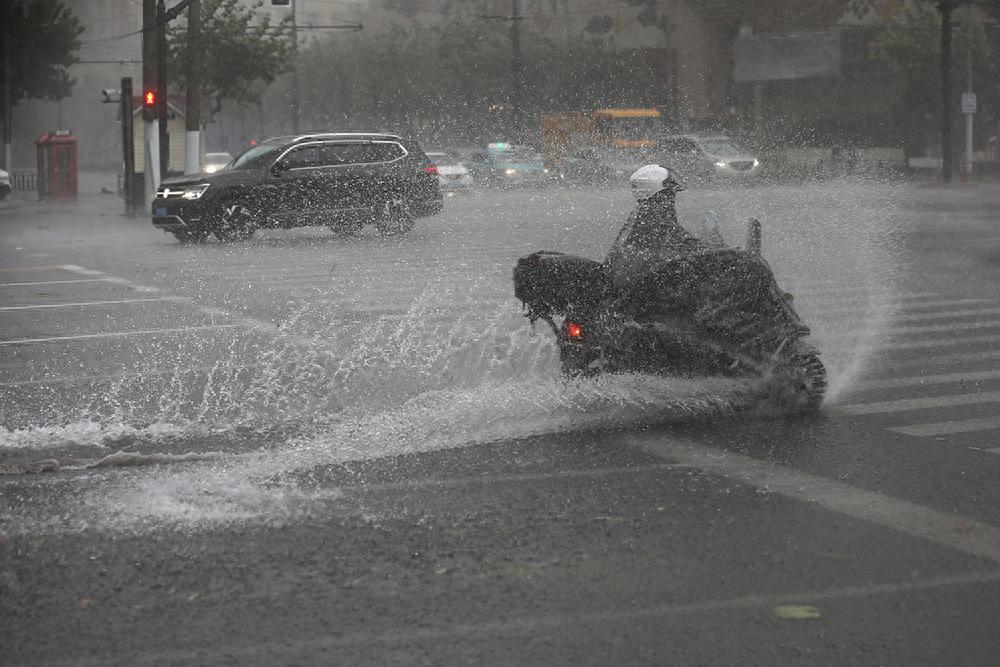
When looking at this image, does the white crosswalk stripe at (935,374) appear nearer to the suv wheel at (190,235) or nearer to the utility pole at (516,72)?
the suv wheel at (190,235)

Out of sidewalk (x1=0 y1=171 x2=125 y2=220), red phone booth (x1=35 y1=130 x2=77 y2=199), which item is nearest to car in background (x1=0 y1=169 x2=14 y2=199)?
sidewalk (x1=0 y1=171 x2=125 y2=220)

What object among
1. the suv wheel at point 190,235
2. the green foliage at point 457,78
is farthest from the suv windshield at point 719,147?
the green foliage at point 457,78

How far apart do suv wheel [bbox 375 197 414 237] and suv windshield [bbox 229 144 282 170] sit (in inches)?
79.3

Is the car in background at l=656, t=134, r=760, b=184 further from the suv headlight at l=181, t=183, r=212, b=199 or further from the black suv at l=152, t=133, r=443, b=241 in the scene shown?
the suv headlight at l=181, t=183, r=212, b=199

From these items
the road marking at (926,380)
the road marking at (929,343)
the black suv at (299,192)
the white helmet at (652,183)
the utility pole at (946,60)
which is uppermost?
the utility pole at (946,60)

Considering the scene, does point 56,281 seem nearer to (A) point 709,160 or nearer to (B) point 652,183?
(B) point 652,183

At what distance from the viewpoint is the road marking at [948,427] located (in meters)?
7.47

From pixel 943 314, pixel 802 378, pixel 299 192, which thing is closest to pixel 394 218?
pixel 299 192

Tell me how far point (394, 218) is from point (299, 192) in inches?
66.6

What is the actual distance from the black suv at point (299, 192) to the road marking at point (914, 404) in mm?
15447

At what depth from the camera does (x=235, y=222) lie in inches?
896

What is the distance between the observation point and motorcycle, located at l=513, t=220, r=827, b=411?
8.03 metres

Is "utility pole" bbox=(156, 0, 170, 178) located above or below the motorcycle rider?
above

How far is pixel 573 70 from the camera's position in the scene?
63.3 meters
